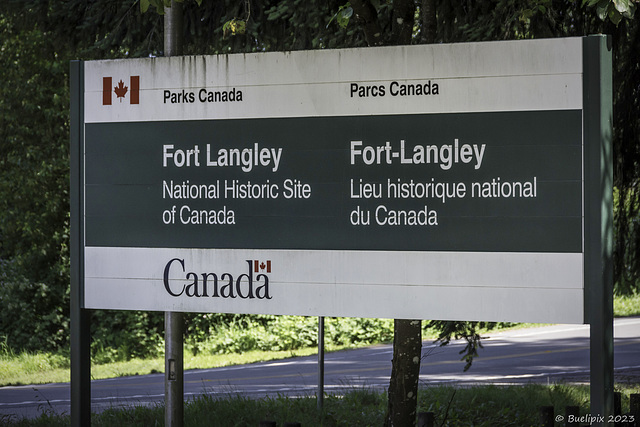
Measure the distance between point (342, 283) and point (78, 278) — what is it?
1.94 m

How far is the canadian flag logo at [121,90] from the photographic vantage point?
6371 millimetres

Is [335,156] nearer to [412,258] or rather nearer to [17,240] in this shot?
[412,258]

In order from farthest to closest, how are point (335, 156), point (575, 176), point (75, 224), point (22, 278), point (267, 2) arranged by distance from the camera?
point (22, 278)
point (267, 2)
point (75, 224)
point (335, 156)
point (575, 176)

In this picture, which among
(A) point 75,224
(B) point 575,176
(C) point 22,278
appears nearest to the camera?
(B) point 575,176

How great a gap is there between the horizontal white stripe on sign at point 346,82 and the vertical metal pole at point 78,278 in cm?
9

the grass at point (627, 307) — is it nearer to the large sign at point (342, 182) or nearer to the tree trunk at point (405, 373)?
the tree trunk at point (405, 373)

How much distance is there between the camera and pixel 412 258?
574 cm

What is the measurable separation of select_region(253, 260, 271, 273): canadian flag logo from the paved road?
619 centimetres

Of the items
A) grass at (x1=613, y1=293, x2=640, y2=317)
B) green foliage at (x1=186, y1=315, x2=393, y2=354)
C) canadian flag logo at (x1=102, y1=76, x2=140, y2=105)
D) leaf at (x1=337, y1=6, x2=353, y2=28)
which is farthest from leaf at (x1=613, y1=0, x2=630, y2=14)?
grass at (x1=613, y1=293, x2=640, y2=317)

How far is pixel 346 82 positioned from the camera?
5891 millimetres

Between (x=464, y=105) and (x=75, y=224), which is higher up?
(x=464, y=105)

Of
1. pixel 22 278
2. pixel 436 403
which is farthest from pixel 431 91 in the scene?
pixel 22 278

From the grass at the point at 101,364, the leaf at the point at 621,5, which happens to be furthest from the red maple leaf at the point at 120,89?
the grass at the point at 101,364

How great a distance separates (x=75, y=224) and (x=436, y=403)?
5360 mm
